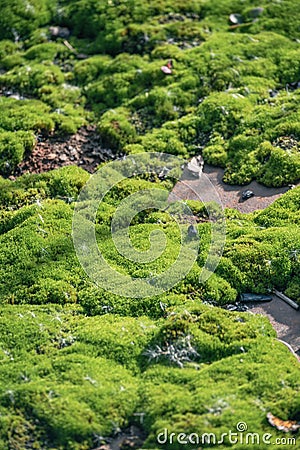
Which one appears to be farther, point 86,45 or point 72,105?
point 86,45

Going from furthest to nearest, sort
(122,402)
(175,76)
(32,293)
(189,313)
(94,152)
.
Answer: (175,76) < (94,152) < (32,293) < (189,313) < (122,402)

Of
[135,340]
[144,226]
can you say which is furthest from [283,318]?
[144,226]

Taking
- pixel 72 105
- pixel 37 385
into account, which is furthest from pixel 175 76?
pixel 37 385

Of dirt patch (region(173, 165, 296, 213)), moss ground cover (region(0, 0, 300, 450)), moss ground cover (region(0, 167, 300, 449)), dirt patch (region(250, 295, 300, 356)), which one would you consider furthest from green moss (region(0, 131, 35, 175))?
dirt patch (region(250, 295, 300, 356))

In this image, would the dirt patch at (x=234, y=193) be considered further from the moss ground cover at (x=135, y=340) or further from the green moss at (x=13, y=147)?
the green moss at (x=13, y=147)

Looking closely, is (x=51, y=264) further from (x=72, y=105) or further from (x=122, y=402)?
(x=72, y=105)

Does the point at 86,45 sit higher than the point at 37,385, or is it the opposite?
the point at 86,45

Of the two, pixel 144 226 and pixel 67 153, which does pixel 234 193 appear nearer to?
pixel 144 226
